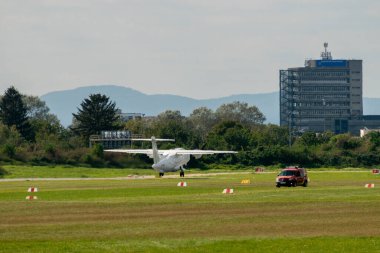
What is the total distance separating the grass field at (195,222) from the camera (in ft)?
144

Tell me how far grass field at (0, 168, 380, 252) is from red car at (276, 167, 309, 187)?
12.8 meters

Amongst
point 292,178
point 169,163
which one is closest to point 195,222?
point 292,178

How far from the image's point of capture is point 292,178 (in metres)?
97.2

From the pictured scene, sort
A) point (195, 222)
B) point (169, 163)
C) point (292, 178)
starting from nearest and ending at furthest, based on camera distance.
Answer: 1. point (195, 222)
2. point (292, 178)
3. point (169, 163)

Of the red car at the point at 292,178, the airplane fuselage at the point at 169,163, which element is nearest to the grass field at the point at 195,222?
the red car at the point at 292,178

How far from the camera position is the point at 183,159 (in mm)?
139625

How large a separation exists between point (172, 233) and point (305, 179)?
5179cm

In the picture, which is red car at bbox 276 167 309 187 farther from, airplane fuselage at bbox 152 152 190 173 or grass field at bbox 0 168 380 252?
airplane fuselage at bbox 152 152 190 173

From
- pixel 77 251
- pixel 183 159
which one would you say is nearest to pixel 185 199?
pixel 77 251

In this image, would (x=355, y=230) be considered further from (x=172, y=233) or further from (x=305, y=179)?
(x=305, y=179)

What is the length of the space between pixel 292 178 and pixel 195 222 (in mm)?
43414

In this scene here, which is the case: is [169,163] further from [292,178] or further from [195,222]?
[195,222]

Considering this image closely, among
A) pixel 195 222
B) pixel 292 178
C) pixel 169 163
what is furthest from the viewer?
pixel 169 163

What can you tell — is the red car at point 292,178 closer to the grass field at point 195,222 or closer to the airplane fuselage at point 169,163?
the grass field at point 195,222
